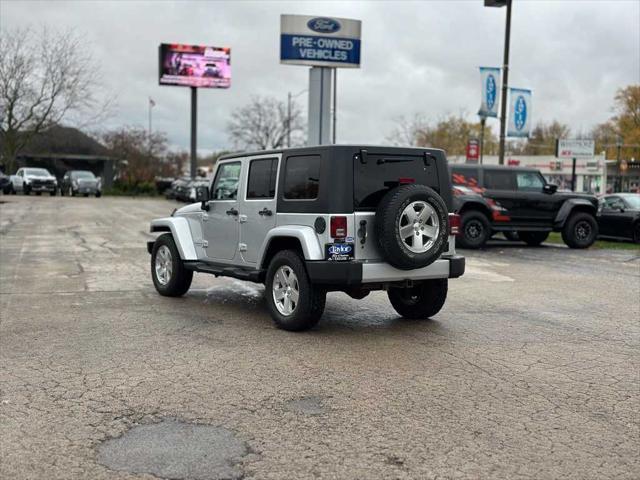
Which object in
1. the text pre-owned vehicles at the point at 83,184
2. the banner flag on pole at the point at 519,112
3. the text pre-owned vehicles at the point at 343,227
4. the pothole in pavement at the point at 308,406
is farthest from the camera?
the text pre-owned vehicles at the point at 83,184

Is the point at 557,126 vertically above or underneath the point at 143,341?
above

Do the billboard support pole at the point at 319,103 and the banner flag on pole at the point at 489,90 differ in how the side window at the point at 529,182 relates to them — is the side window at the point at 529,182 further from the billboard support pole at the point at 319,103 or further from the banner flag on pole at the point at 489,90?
the billboard support pole at the point at 319,103

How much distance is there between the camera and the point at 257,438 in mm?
4379

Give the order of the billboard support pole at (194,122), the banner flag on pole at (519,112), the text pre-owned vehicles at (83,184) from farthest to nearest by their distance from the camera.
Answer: the billboard support pole at (194,122), the text pre-owned vehicles at (83,184), the banner flag on pole at (519,112)

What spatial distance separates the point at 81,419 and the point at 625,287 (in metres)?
9.25

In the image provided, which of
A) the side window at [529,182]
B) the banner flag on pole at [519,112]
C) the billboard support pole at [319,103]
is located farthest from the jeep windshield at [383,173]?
the billboard support pole at [319,103]

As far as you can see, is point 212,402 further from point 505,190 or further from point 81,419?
point 505,190

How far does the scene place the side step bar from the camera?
26.4 ft

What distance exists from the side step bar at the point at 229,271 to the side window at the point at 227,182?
860mm

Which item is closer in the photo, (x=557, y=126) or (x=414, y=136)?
(x=414, y=136)

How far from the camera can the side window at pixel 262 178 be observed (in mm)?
8031

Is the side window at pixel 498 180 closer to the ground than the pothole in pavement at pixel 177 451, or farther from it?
farther from it

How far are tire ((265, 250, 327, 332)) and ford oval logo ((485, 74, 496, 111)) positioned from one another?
733 inches

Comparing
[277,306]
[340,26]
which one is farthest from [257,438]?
[340,26]
